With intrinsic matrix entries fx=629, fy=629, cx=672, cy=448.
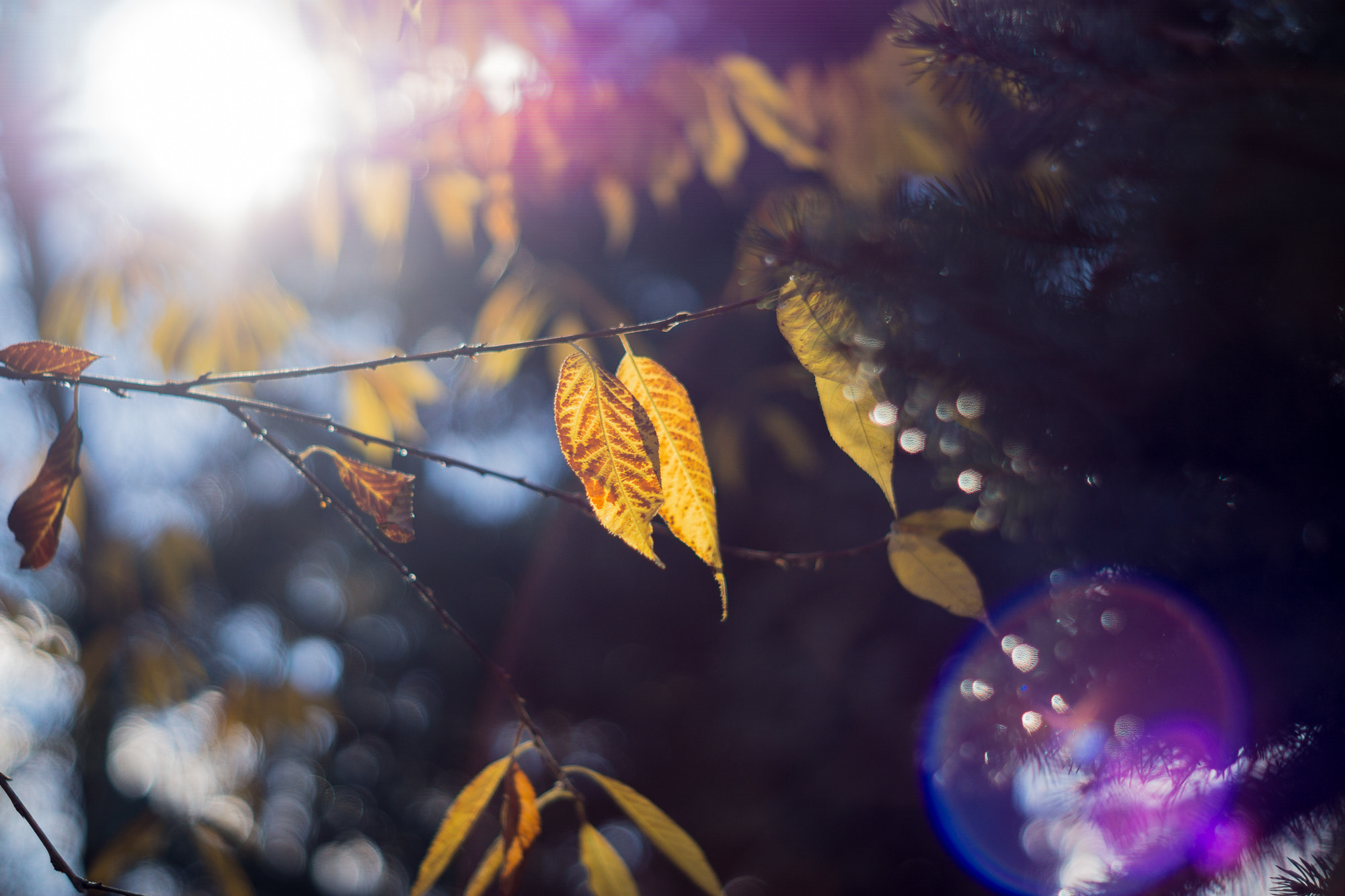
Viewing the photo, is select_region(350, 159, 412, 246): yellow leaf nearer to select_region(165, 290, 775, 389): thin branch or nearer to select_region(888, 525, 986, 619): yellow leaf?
select_region(165, 290, 775, 389): thin branch

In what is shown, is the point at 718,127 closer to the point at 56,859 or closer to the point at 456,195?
the point at 456,195

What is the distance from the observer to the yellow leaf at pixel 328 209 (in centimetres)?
94

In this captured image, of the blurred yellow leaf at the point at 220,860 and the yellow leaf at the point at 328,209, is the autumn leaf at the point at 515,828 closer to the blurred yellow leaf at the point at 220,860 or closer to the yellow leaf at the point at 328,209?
the yellow leaf at the point at 328,209

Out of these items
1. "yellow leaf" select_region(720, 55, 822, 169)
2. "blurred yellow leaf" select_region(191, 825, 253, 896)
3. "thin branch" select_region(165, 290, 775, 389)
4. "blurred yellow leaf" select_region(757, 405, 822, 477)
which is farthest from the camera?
"blurred yellow leaf" select_region(757, 405, 822, 477)

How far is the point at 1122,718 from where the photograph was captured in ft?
1.17

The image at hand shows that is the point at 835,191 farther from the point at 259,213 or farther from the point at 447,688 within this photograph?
the point at 447,688

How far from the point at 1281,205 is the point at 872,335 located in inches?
6.9

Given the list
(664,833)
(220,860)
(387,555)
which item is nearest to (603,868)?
(664,833)

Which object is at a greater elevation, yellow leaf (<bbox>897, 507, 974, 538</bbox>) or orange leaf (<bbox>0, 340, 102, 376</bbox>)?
orange leaf (<bbox>0, 340, 102, 376</bbox>)

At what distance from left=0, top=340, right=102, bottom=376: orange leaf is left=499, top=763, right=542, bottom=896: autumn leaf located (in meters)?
0.31

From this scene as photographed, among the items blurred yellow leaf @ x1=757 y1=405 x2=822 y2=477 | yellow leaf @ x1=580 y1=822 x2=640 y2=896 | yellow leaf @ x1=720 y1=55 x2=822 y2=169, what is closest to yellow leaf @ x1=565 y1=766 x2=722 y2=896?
yellow leaf @ x1=580 y1=822 x2=640 y2=896

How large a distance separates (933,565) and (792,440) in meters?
1.26

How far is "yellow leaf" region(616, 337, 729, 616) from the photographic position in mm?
290

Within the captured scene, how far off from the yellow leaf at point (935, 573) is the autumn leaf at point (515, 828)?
237 millimetres
